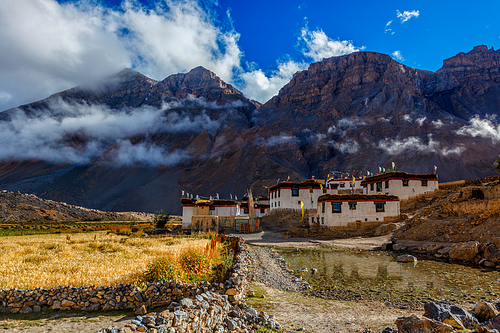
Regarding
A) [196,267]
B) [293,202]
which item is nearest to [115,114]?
[293,202]

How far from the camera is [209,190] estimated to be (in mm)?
111812

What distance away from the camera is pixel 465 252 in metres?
19.2

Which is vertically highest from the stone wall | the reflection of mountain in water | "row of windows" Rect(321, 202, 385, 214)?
"row of windows" Rect(321, 202, 385, 214)

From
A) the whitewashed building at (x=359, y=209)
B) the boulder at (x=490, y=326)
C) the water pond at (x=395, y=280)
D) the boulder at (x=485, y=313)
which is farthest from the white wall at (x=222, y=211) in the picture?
the boulder at (x=490, y=326)

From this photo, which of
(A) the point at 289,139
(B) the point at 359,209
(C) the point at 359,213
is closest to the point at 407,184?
(B) the point at 359,209

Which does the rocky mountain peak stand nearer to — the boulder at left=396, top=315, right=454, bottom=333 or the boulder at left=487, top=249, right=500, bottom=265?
the boulder at left=487, top=249, right=500, bottom=265

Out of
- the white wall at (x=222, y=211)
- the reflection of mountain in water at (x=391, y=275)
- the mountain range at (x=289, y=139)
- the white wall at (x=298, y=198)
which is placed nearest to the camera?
the reflection of mountain in water at (x=391, y=275)

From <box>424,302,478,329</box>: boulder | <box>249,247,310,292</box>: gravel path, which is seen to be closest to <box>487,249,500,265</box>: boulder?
<box>249,247,310,292</box>: gravel path

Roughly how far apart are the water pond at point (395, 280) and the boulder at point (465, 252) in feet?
6.45

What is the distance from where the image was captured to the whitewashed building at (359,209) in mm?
35031

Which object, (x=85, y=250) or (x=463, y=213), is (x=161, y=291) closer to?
(x=85, y=250)

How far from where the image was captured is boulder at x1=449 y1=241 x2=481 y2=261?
19.0m

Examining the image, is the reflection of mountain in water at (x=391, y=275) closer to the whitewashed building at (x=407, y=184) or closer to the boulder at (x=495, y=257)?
the boulder at (x=495, y=257)

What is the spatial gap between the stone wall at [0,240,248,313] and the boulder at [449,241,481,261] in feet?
59.1
